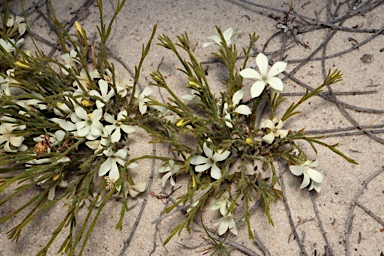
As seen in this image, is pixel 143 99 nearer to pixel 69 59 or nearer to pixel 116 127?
pixel 116 127

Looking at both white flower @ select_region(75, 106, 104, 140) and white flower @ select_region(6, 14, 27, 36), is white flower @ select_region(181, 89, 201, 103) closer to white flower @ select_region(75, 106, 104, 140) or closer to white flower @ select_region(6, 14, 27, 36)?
white flower @ select_region(75, 106, 104, 140)

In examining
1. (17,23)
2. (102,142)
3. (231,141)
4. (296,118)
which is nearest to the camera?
(231,141)

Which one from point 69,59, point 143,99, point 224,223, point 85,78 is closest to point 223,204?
point 224,223

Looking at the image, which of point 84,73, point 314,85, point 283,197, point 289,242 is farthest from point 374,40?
point 84,73

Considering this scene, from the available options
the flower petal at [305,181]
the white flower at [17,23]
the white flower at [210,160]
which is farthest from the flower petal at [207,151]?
the white flower at [17,23]

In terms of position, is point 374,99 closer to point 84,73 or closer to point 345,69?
point 345,69

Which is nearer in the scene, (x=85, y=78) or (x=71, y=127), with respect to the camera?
(x=71, y=127)
